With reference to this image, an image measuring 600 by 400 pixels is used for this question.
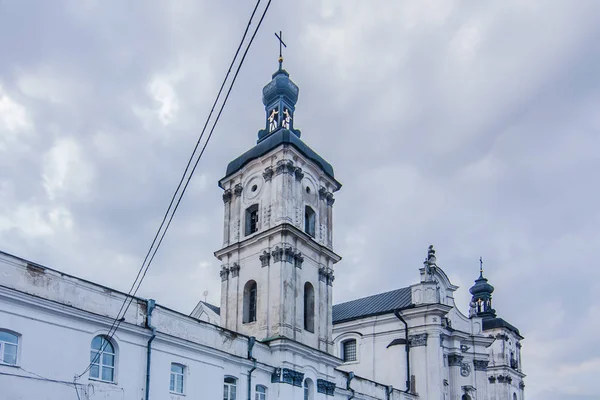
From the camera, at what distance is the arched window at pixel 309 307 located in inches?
1248

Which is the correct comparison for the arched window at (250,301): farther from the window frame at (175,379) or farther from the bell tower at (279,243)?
the window frame at (175,379)

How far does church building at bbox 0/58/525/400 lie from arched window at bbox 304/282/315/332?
0.05 metres

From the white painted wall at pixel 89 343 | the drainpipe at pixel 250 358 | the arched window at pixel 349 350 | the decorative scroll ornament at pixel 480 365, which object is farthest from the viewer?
the decorative scroll ornament at pixel 480 365

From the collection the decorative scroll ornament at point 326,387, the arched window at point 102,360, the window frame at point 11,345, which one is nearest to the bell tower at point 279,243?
the decorative scroll ornament at point 326,387

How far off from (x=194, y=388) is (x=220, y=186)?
13.7m

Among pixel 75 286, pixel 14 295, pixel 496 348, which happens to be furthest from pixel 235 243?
pixel 496 348

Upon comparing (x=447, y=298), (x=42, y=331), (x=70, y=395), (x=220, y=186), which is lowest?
(x=70, y=395)

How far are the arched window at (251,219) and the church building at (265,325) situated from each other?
3.1 inches

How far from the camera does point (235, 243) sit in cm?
3300

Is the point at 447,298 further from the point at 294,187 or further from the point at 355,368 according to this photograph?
the point at 294,187

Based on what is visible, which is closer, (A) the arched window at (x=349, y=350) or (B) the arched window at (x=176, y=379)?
(B) the arched window at (x=176, y=379)

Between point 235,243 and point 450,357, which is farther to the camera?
point 450,357

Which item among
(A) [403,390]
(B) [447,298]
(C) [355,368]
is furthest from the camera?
(B) [447,298]

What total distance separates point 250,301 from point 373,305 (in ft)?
54.0
